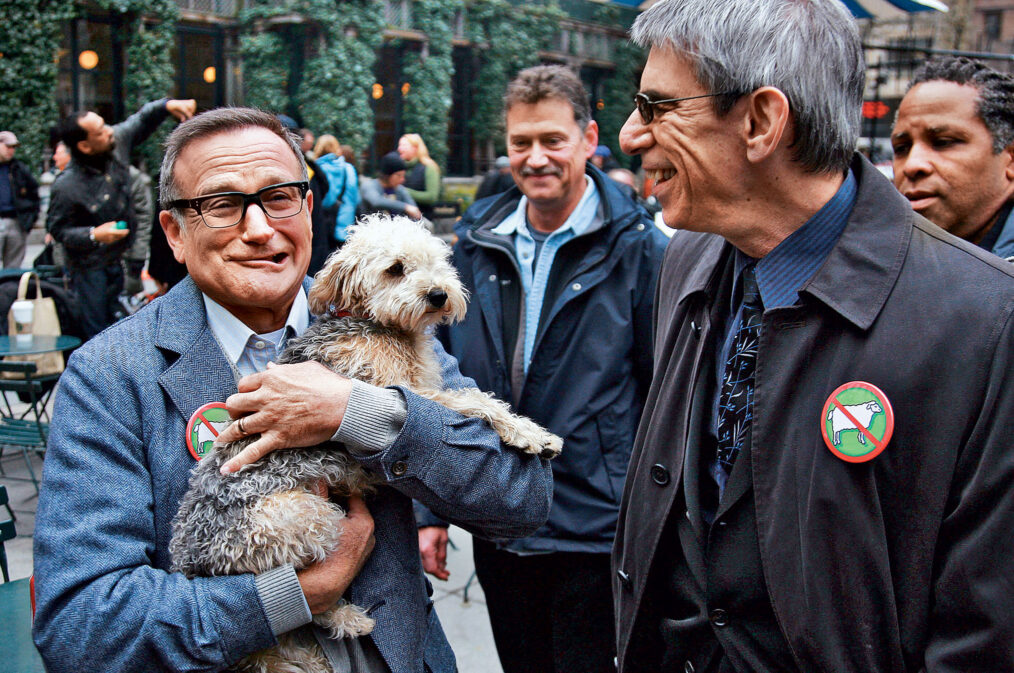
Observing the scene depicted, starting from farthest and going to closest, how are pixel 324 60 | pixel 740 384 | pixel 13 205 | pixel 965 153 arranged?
pixel 324 60 < pixel 13 205 < pixel 965 153 < pixel 740 384

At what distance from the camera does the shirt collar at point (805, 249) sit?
181cm

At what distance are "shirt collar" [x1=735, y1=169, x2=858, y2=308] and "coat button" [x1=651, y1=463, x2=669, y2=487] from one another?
52 centimetres

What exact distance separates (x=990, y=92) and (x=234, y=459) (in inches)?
116

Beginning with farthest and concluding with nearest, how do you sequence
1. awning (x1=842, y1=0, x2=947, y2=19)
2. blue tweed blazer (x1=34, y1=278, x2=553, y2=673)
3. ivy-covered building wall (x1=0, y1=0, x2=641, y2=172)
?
ivy-covered building wall (x1=0, y1=0, x2=641, y2=172) < awning (x1=842, y1=0, x2=947, y2=19) < blue tweed blazer (x1=34, y1=278, x2=553, y2=673)

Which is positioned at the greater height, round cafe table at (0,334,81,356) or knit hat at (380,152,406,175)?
knit hat at (380,152,406,175)

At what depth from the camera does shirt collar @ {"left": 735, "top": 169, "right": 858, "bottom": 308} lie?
181 cm

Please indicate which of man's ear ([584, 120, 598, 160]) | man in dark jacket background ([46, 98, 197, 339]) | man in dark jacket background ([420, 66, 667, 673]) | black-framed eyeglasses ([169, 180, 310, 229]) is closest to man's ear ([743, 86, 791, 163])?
black-framed eyeglasses ([169, 180, 310, 229])

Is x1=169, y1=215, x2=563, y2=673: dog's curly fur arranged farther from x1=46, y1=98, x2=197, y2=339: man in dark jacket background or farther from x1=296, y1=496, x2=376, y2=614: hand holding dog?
x1=46, y1=98, x2=197, y2=339: man in dark jacket background

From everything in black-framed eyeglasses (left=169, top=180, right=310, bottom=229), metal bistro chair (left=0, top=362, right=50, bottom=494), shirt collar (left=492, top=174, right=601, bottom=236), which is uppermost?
black-framed eyeglasses (left=169, top=180, right=310, bottom=229)

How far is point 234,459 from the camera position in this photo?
6.42ft

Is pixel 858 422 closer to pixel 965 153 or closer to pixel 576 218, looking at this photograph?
pixel 965 153

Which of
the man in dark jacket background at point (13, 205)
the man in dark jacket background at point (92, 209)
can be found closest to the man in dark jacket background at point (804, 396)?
the man in dark jacket background at point (92, 209)

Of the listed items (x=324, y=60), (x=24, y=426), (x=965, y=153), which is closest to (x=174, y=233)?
(x=965, y=153)

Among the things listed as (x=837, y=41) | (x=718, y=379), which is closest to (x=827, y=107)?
(x=837, y=41)
